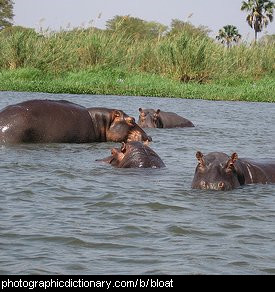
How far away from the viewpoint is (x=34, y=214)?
22.0ft

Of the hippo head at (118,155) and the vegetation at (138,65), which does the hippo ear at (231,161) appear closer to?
the hippo head at (118,155)

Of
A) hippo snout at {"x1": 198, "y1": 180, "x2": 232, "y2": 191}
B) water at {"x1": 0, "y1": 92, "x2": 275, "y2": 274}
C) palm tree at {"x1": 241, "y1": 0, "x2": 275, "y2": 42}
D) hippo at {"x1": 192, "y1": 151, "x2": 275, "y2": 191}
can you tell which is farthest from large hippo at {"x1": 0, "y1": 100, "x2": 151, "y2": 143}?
palm tree at {"x1": 241, "y1": 0, "x2": 275, "y2": 42}

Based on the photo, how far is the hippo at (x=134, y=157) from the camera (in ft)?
30.0

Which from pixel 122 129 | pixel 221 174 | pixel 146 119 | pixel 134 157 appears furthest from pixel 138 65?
pixel 221 174

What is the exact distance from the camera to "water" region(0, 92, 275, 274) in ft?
17.7

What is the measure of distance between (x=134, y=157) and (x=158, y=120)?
581 centimetres

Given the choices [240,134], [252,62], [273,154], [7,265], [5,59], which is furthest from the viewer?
[252,62]

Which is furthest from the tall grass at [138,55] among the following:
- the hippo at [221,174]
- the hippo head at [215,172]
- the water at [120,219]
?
the hippo head at [215,172]

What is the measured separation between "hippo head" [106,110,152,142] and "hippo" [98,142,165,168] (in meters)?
2.28

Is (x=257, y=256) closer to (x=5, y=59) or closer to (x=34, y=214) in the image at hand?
(x=34, y=214)

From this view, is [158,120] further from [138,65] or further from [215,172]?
[138,65]

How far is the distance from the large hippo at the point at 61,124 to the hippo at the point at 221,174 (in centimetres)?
356

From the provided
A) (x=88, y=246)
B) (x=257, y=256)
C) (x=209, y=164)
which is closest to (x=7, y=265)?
(x=88, y=246)

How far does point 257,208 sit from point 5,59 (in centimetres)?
2138
